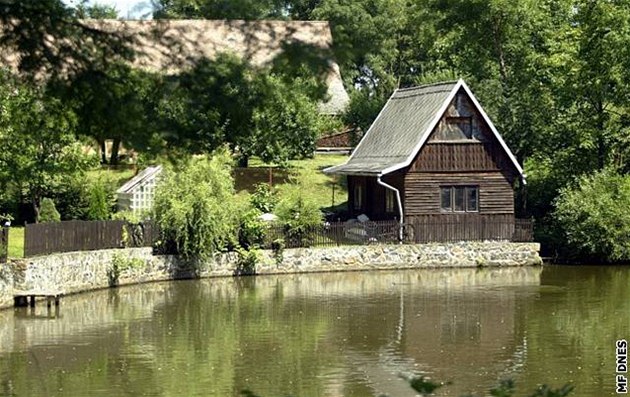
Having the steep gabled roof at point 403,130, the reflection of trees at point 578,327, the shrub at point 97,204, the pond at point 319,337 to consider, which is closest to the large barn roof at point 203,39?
the pond at point 319,337

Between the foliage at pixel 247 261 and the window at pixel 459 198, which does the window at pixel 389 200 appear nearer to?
the window at pixel 459 198

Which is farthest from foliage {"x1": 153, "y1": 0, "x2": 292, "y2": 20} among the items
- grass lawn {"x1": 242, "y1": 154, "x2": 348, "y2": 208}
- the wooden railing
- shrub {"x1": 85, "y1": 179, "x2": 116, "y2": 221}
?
grass lawn {"x1": 242, "y1": 154, "x2": 348, "y2": 208}

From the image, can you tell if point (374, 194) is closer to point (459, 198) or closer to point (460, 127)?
point (459, 198)

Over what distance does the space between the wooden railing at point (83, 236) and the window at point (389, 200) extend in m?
9.41

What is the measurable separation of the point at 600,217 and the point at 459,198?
465 cm

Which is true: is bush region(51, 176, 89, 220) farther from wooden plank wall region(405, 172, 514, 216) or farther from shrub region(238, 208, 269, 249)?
wooden plank wall region(405, 172, 514, 216)

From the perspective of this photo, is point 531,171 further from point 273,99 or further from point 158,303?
point 273,99

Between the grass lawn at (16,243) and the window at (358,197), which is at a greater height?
the window at (358,197)

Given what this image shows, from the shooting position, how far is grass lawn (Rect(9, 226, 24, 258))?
2962cm

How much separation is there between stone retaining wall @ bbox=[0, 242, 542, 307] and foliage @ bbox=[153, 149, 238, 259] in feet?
2.12

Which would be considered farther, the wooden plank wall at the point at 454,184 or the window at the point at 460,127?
the window at the point at 460,127

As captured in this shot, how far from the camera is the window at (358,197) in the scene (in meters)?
41.8

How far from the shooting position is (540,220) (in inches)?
1619

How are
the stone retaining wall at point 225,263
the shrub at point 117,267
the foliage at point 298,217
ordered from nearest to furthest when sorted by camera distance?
the stone retaining wall at point 225,263 < the shrub at point 117,267 < the foliage at point 298,217
